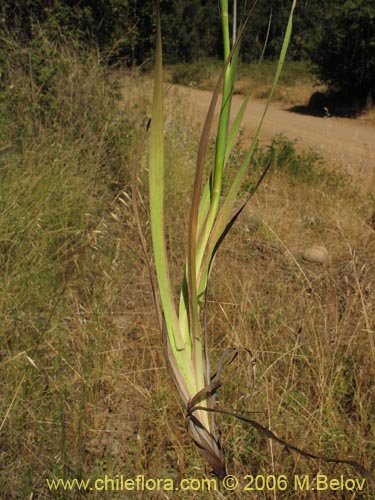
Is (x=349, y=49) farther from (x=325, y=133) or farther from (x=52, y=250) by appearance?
(x=52, y=250)

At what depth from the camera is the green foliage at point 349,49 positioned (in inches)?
394

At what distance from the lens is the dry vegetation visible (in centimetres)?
123

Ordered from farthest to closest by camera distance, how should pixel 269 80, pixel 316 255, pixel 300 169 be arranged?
pixel 269 80 < pixel 300 169 < pixel 316 255

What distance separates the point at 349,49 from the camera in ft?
34.3

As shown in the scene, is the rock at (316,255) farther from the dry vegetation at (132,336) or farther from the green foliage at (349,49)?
the green foliage at (349,49)

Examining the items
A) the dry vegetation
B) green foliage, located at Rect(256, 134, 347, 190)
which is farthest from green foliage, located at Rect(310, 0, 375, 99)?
the dry vegetation

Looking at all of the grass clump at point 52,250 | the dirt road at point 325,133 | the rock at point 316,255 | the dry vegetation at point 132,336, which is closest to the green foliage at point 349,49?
the dirt road at point 325,133

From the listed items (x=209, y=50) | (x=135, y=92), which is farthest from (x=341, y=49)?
(x=209, y=50)

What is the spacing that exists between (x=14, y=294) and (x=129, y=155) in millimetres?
1700

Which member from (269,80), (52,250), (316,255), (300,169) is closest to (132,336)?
(52,250)

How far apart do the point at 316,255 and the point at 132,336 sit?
4.10 ft

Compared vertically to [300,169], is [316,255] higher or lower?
lower

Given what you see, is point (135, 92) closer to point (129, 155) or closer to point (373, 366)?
point (129, 155)

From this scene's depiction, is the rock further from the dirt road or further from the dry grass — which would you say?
the dry grass
